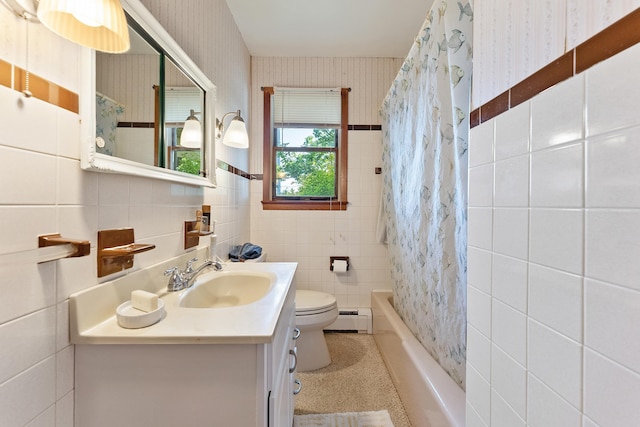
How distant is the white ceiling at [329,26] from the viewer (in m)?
1.85

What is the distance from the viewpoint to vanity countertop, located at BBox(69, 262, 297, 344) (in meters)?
0.65

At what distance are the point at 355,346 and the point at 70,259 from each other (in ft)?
6.50

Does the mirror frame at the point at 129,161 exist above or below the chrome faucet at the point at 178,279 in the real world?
above

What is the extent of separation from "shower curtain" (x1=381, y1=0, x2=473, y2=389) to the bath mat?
0.44m

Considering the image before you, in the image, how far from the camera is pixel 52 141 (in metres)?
0.63

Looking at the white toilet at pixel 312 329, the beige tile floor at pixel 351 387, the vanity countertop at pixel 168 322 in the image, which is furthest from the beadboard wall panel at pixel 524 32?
the beige tile floor at pixel 351 387

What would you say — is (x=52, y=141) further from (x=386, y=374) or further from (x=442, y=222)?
(x=386, y=374)

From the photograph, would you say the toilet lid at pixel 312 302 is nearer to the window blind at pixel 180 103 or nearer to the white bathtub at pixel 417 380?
the white bathtub at pixel 417 380

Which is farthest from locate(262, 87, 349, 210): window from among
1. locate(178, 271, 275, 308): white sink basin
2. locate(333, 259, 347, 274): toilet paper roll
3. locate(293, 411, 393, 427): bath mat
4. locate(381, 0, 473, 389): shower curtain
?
locate(293, 411, 393, 427): bath mat

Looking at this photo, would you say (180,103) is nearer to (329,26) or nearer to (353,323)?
(329,26)

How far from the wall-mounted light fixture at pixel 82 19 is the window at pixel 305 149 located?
181cm

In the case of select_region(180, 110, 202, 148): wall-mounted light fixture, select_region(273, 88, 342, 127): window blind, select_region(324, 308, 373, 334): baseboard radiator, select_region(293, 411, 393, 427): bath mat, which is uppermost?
select_region(273, 88, 342, 127): window blind

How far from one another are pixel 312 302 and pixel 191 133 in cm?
128

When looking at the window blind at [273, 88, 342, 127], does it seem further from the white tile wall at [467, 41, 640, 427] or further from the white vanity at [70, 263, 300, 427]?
the white vanity at [70, 263, 300, 427]
